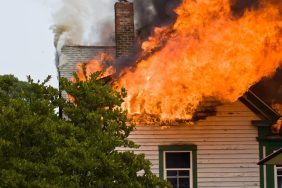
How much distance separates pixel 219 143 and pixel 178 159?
1.18 m

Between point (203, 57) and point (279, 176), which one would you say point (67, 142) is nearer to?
point (203, 57)

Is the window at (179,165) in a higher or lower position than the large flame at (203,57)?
lower

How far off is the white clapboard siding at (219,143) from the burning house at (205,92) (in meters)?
0.03

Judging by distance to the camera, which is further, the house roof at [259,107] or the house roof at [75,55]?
the house roof at [75,55]

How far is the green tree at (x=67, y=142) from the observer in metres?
12.3

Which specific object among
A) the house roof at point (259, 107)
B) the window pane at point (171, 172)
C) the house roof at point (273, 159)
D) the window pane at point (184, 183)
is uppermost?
the house roof at point (259, 107)

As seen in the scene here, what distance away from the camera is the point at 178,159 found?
18.0 metres

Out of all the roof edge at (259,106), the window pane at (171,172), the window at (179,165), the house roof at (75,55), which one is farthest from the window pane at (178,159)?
the house roof at (75,55)

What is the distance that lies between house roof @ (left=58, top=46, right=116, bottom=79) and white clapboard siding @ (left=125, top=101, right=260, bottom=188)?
14.1ft

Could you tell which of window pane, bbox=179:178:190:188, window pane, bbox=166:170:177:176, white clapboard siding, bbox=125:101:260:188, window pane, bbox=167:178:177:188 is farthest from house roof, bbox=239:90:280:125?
window pane, bbox=167:178:177:188

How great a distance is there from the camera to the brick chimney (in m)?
19.3

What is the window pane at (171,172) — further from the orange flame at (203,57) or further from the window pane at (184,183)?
the orange flame at (203,57)

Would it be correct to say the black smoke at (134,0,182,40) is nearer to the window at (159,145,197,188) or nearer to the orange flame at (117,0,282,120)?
the orange flame at (117,0,282,120)

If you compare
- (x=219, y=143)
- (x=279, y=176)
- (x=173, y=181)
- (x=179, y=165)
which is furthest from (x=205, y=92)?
(x=279, y=176)
